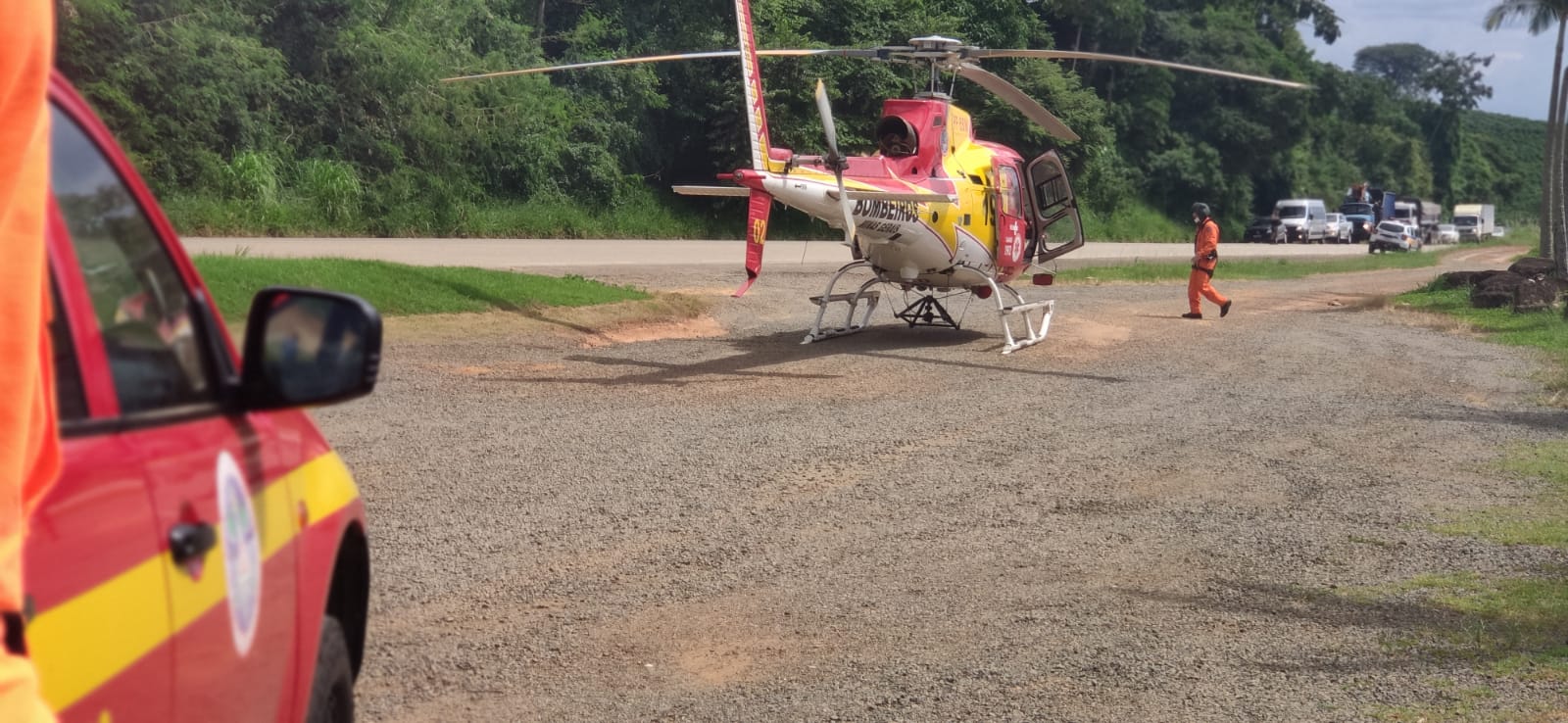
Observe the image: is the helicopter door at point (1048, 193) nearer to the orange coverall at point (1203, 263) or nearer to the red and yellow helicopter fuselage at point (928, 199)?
the red and yellow helicopter fuselage at point (928, 199)

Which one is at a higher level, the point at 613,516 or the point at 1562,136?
the point at 1562,136

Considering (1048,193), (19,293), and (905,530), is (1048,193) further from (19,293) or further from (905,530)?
(19,293)

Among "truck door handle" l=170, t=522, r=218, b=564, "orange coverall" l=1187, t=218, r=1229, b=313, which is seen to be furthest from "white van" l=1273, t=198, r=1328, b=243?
"truck door handle" l=170, t=522, r=218, b=564

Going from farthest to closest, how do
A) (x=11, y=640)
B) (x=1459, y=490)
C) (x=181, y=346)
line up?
(x=1459, y=490), (x=181, y=346), (x=11, y=640)

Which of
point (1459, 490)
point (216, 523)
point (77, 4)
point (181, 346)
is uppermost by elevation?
point (77, 4)

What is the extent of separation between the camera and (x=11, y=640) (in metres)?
1.72

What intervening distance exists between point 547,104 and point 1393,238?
125 feet

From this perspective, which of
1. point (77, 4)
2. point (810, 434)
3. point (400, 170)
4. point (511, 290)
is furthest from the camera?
point (400, 170)

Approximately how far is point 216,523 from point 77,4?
26004 millimetres

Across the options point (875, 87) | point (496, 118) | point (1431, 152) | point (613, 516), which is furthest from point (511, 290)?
point (1431, 152)

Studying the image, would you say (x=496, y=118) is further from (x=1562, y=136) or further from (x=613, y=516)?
(x=613, y=516)

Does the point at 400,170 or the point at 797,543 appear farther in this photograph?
the point at 400,170

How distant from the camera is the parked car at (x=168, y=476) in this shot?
6.65ft

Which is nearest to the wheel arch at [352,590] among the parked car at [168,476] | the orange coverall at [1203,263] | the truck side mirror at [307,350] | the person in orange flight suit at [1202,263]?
the parked car at [168,476]
